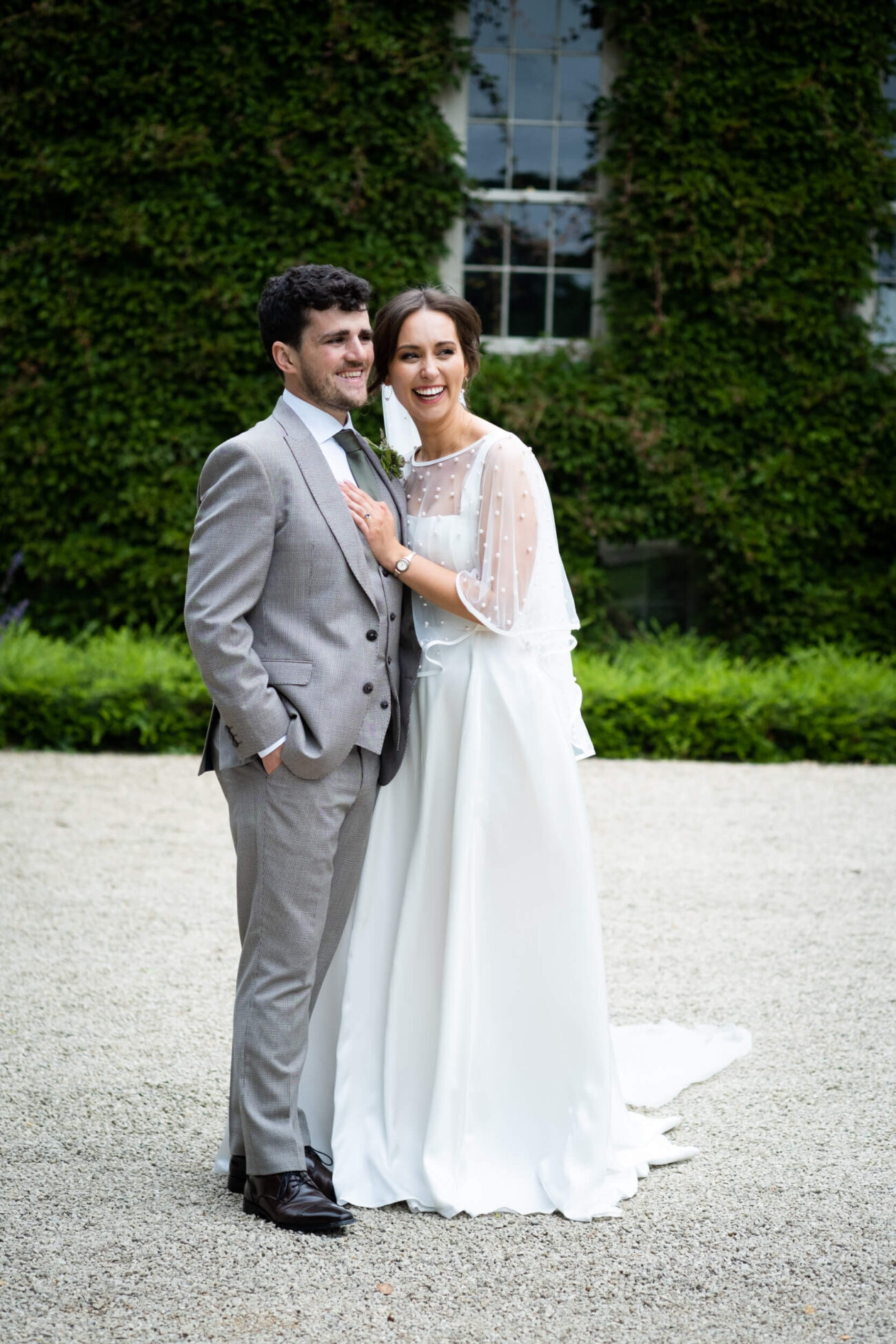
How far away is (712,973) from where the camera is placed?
4504 millimetres

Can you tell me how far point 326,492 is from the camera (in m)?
2.73

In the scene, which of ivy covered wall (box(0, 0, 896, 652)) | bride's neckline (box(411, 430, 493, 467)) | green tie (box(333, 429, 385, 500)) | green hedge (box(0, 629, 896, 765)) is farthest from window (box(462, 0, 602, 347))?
Result: green tie (box(333, 429, 385, 500))

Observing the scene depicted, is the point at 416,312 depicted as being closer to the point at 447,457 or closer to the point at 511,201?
the point at 447,457

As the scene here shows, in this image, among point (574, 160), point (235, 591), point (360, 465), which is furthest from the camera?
point (574, 160)

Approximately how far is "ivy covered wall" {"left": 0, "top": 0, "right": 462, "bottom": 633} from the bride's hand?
687cm

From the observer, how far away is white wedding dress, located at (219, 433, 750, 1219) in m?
2.92

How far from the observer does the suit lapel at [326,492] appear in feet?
8.89

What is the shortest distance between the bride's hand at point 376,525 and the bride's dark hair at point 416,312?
383mm

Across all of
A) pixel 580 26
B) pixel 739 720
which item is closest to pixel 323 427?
pixel 739 720

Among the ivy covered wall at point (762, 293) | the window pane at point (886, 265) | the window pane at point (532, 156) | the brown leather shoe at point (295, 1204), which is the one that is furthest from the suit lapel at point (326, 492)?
the window pane at point (886, 265)

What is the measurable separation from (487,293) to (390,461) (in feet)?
24.2

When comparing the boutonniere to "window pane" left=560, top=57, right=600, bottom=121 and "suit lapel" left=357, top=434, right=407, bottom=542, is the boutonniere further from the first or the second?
"window pane" left=560, top=57, right=600, bottom=121

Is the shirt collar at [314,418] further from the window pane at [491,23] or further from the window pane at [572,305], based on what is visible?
the window pane at [491,23]

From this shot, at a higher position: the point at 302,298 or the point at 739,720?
the point at 302,298
